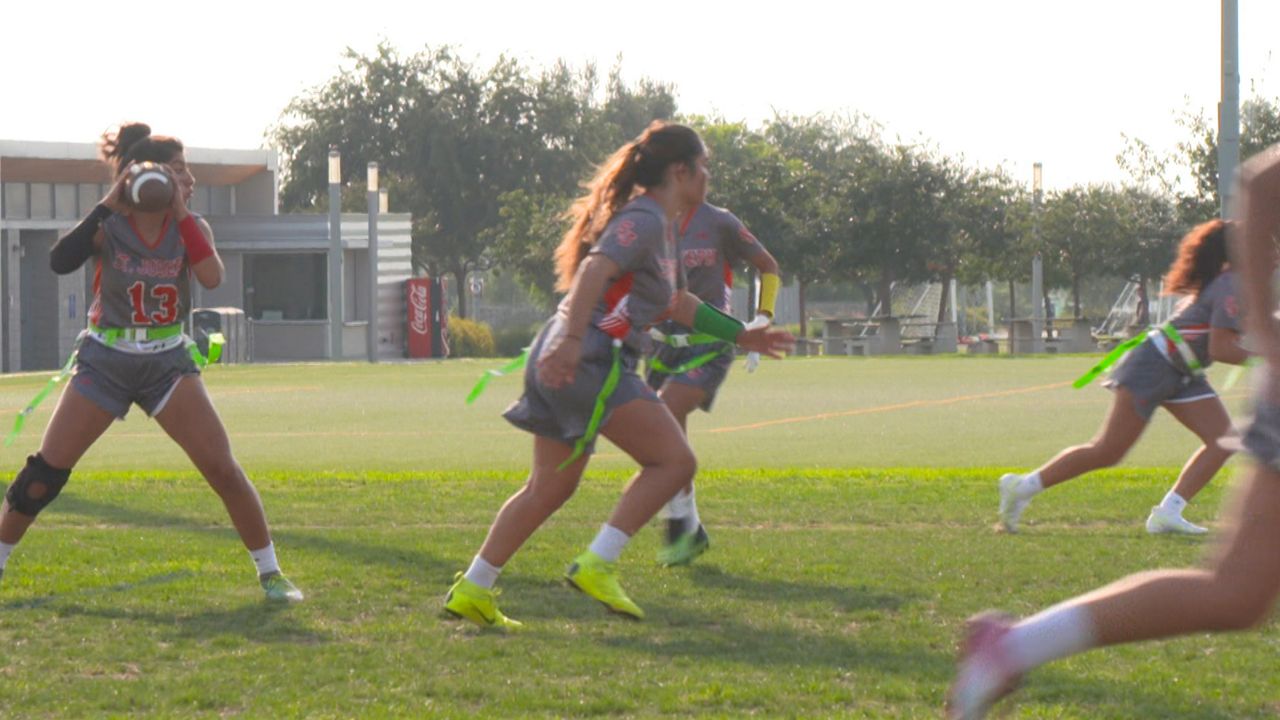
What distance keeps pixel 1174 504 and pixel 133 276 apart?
5.08m

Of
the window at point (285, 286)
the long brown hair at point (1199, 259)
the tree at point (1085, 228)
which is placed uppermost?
the tree at point (1085, 228)

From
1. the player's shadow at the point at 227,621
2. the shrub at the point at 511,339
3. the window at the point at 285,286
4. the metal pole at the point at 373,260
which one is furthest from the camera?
the shrub at the point at 511,339

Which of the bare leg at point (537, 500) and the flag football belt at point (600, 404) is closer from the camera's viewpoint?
the flag football belt at point (600, 404)

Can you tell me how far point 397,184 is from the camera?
7725 centimetres

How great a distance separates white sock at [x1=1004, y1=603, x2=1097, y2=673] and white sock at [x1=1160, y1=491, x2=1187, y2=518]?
18.2ft

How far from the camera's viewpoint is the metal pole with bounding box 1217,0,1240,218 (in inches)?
782

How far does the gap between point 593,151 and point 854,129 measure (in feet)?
131

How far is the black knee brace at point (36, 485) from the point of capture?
7195 mm

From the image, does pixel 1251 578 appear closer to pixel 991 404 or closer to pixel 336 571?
pixel 336 571

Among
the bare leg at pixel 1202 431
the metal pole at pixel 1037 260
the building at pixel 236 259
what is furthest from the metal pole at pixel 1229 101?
the metal pole at pixel 1037 260

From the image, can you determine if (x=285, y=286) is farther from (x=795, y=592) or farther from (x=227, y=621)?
(x=227, y=621)

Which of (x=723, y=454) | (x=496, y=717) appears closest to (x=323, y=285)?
(x=723, y=454)

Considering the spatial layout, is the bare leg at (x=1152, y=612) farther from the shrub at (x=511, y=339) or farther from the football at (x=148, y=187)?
the shrub at (x=511, y=339)

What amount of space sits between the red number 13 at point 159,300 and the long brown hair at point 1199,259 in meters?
4.44
